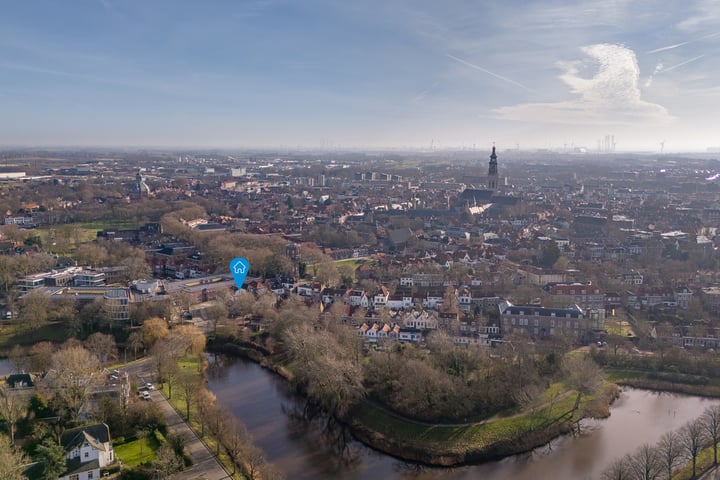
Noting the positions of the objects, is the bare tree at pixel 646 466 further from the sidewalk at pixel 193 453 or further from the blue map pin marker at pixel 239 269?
the blue map pin marker at pixel 239 269

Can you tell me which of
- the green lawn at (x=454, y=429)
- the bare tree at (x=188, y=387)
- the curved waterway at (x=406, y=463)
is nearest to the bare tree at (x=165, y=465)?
the curved waterway at (x=406, y=463)

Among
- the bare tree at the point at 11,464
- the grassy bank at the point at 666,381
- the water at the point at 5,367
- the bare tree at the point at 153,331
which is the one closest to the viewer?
the bare tree at the point at 11,464

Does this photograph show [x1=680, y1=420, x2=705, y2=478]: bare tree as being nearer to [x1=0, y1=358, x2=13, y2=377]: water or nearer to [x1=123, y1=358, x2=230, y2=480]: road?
[x1=123, y1=358, x2=230, y2=480]: road

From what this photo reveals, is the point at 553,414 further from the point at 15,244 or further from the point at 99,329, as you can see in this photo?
the point at 15,244

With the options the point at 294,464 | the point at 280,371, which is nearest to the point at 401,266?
the point at 280,371

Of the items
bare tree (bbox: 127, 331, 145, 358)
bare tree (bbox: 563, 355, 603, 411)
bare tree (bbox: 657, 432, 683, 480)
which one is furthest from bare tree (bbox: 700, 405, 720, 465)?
bare tree (bbox: 127, 331, 145, 358)

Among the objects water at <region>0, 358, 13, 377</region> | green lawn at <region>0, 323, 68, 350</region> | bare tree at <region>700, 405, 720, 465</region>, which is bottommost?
water at <region>0, 358, 13, 377</region>
